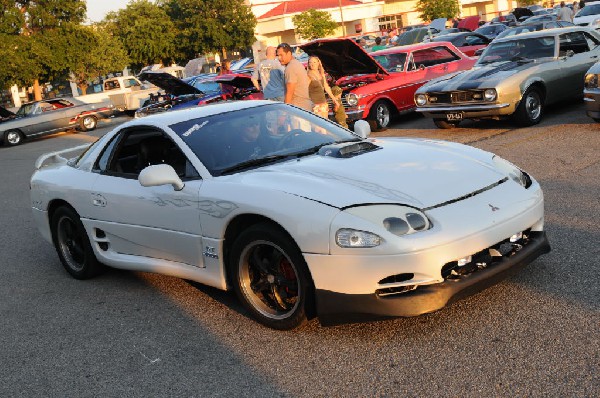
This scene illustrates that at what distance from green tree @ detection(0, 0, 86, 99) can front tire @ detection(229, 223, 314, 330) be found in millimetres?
33023

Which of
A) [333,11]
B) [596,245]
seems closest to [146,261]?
[596,245]

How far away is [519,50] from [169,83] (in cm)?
918

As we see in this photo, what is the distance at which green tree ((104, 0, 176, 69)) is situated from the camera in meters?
54.5

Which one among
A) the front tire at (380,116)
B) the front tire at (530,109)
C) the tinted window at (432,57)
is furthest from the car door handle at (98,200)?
the tinted window at (432,57)

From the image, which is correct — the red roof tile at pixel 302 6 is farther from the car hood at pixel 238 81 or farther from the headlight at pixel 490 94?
the headlight at pixel 490 94

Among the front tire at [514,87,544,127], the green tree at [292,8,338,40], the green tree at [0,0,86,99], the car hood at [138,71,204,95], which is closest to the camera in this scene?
the front tire at [514,87,544,127]

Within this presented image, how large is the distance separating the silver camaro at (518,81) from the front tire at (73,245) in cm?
728

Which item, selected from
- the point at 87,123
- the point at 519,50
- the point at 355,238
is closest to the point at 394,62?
the point at 519,50

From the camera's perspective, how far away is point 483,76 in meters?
11.8

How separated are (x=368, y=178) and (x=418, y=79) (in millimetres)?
10665

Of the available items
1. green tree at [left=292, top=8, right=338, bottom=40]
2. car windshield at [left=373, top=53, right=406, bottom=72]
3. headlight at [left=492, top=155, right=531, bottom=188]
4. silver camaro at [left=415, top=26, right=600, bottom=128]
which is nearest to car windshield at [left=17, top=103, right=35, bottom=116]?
car windshield at [left=373, top=53, right=406, bottom=72]

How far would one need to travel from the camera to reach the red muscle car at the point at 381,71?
13.5 metres

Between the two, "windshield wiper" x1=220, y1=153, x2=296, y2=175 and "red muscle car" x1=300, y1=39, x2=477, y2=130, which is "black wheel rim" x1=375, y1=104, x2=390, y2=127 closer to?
"red muscle car" x1=300, y1=39, x2=477, y2=130

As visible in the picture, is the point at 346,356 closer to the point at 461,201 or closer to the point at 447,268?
the point at 447,268
